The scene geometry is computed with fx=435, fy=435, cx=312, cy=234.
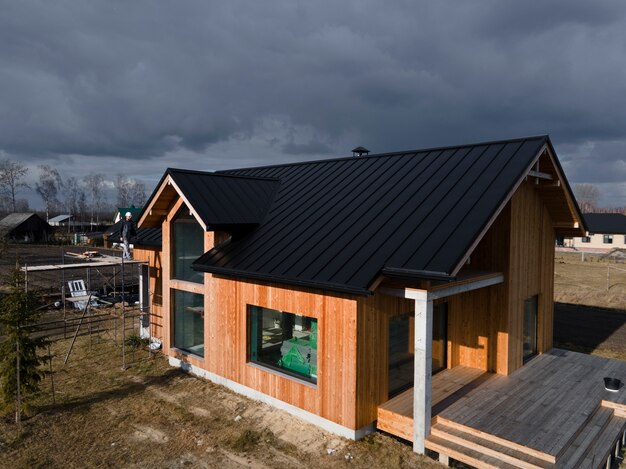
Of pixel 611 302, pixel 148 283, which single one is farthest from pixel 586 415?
pixel 611 302

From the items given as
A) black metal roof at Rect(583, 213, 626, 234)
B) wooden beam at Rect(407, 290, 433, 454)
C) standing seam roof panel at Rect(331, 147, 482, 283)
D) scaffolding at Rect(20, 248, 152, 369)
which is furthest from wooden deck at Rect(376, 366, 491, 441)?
black metal roof at Rect(583, 213, 626, 234)

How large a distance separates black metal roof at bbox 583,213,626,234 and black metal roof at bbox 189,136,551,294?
5758 cm

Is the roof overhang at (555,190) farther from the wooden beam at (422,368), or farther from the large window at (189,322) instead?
→ the large window at (189,322)

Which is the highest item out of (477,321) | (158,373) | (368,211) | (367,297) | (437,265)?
(368,211)

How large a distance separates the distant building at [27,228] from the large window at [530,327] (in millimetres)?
63940

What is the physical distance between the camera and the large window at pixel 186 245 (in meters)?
12.8

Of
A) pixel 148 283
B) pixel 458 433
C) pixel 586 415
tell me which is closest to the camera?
pixel 458 433

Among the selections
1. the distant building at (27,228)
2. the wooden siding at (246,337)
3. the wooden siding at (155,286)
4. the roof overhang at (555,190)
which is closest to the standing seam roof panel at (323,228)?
the wooden siding at (246,337)

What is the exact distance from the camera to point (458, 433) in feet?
27.3

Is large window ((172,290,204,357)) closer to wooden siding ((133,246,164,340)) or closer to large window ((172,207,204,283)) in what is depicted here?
large window ((172,207,204,283))

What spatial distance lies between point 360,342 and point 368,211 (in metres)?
3.53

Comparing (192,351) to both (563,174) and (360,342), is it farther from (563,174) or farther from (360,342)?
(563,174)

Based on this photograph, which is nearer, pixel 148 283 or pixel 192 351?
pixel 192 351

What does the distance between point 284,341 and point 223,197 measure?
4546 millimetres
